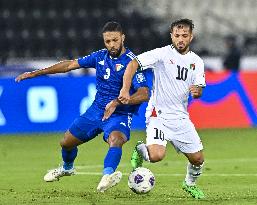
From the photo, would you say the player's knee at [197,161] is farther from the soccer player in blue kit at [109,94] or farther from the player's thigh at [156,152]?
the soccer player in blue kit at [109,94]

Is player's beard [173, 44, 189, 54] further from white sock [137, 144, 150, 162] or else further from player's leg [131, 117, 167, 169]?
white sock [137, 144, 150, 162]

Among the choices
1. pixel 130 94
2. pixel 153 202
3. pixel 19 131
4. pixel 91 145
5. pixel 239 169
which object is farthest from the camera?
pixel 19 131

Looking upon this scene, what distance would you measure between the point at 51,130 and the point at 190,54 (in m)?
9.53

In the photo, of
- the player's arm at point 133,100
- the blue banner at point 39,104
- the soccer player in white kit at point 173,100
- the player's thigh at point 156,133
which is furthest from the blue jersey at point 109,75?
the blue banner at point 39,104

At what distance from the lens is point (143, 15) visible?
27188mm

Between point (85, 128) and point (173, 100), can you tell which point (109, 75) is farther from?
point (173, 100)

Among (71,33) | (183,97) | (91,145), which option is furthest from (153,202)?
(71,33)

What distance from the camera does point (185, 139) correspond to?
988 cm

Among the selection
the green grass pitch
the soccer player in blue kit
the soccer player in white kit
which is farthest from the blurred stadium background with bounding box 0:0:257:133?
the soccer player in white kit

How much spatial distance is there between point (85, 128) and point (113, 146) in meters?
0.73

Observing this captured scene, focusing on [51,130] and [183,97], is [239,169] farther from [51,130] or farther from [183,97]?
[51,130]

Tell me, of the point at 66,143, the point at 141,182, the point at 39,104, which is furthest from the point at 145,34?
the point at 141,182

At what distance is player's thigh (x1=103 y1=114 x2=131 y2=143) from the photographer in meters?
10.0

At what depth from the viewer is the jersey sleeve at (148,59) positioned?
32.0 ft
